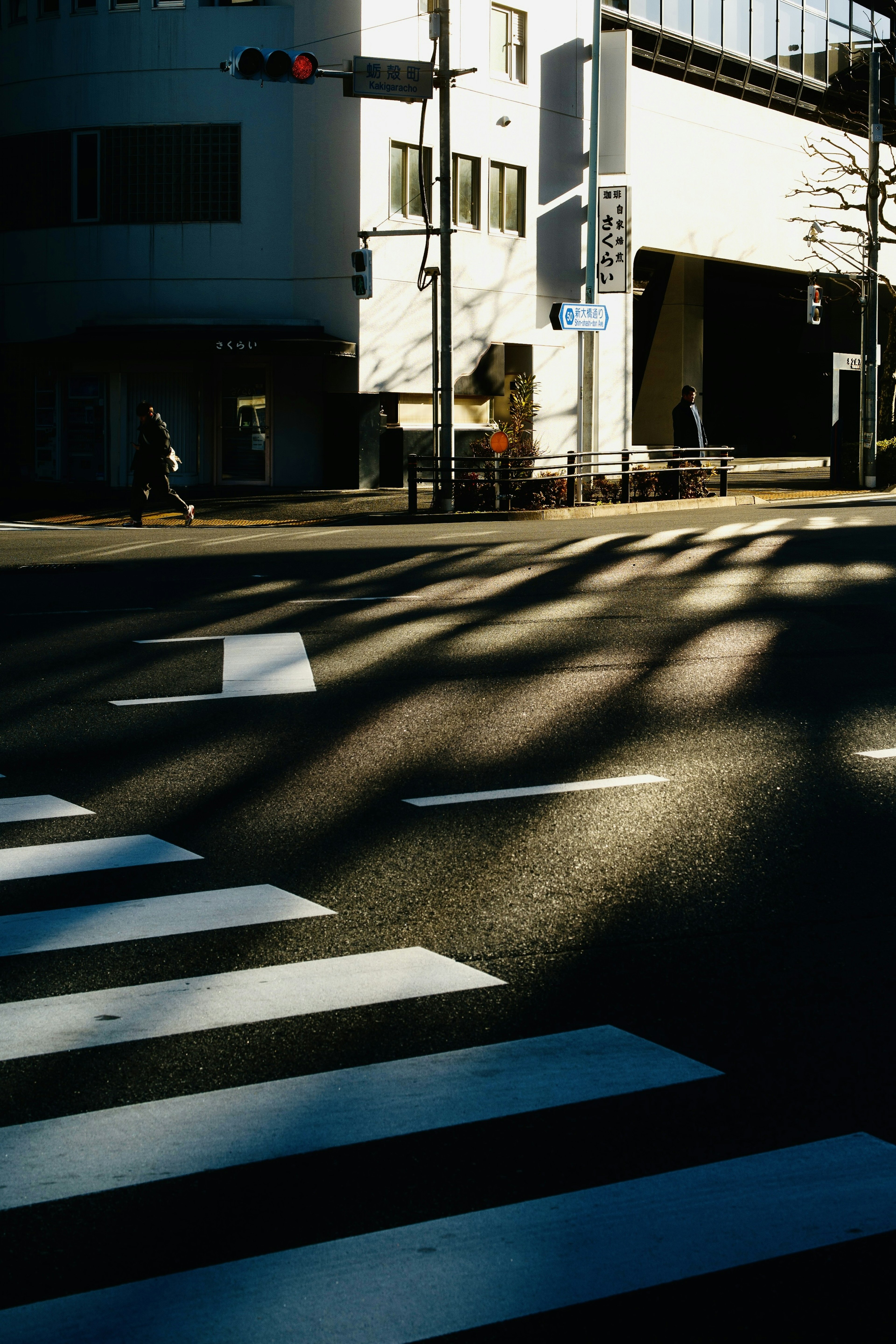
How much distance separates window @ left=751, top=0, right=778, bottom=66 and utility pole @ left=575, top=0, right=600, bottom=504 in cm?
1541

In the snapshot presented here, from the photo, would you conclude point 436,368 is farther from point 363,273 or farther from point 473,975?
point 473,975

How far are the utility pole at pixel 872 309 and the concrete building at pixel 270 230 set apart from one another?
1.95m

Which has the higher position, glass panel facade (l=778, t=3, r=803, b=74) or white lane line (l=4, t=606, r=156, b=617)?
glass panel facade (l=778, t=3, r=803, b=74)

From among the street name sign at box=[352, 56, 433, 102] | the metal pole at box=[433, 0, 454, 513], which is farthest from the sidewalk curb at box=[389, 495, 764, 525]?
the street name sign at box=[352, 56, 433, 102]

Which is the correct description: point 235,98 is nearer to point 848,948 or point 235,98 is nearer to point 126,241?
point 126,241

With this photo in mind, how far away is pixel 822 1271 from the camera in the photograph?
289 centimetres

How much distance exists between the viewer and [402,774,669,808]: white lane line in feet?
21.7

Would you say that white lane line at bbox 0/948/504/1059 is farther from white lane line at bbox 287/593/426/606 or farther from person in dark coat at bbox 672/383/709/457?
person in dark coat at bbox 672/383/709/457

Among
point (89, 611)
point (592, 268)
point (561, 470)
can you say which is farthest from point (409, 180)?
point (89, 611)

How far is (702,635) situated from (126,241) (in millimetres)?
23528

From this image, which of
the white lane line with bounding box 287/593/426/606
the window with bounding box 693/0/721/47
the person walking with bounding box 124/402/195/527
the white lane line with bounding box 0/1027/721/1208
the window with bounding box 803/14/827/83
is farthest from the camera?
the window with bounding box 803/14/827/83

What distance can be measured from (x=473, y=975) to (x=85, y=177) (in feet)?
101

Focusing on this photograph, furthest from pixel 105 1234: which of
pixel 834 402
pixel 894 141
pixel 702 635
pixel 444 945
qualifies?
pixel 894 141

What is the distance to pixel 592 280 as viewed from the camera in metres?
29.9
